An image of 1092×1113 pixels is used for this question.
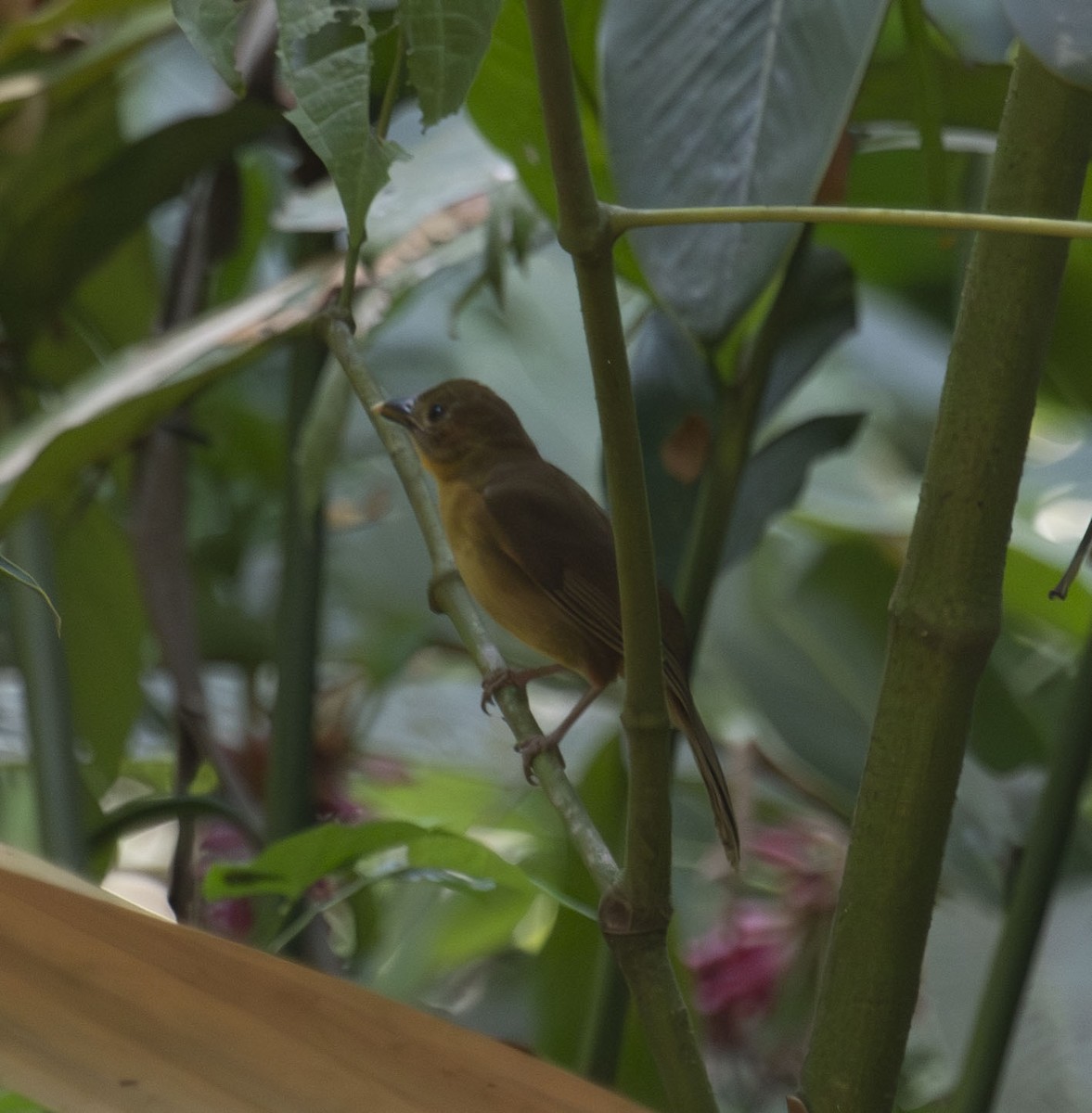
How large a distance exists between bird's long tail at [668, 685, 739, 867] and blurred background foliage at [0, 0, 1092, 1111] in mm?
140

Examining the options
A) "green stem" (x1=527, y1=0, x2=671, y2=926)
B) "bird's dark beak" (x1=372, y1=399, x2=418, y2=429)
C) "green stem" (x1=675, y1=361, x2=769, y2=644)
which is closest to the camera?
"green stem" (x1=527, y1=0, x2=671, y2=926)

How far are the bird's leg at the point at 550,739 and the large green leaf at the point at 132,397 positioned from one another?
397mm

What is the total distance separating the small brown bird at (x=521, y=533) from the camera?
1.48m

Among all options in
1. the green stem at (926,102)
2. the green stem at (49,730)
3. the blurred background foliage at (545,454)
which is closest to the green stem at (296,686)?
the blurred background foliage at (545,454)

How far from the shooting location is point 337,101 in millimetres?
479

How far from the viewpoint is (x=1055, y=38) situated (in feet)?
1.77

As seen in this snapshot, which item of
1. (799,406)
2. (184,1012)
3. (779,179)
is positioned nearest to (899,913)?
(184,1012)

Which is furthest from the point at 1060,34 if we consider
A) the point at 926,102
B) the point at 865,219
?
the point at 926,102

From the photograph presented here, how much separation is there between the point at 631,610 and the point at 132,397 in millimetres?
713

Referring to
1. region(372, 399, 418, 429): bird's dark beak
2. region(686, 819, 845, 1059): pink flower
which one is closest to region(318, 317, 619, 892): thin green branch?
region(372, 399, 418, 429): bird's dark beak

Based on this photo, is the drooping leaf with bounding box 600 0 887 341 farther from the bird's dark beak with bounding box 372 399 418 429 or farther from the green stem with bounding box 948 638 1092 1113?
the bird's dark beak with bounding box 372 399 418 429

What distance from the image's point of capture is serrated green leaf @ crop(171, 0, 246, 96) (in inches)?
18.8

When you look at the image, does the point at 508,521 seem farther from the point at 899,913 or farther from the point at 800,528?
the point at 899,913

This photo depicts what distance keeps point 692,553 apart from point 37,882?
0.77m
